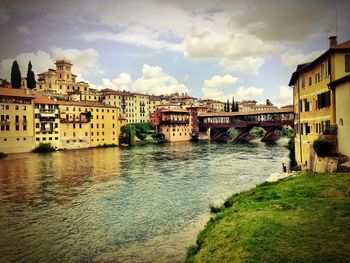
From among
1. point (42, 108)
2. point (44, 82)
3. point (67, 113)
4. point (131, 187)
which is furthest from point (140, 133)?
point (131, 187)

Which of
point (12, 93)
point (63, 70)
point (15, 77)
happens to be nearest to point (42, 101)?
point (12, 93)

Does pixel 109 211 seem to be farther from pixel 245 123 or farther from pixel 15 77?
pixel 15 77

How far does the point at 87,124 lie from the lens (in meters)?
80.1

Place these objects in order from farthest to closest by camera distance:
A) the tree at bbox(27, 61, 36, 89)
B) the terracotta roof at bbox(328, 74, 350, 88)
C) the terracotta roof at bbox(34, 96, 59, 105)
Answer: the tree at bbox(27, 61, 36, 89) < the terracotta roof at bbox(34, 96, 59, 105) < the terracotta roof at bbox(328, 74, 350, 88)

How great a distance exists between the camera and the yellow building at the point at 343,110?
66.4ft

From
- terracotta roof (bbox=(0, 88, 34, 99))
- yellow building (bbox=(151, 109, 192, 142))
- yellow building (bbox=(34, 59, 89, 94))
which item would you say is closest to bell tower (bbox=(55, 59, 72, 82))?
yellow building (bbox=(34, 59, 89, 94))

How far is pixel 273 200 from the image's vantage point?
15188 millimetres

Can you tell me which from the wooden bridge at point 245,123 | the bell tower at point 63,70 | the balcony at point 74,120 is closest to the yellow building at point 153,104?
the wooden bridge at point 245,123

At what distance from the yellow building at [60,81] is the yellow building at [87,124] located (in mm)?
40083

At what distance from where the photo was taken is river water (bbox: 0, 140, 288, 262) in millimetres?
14008

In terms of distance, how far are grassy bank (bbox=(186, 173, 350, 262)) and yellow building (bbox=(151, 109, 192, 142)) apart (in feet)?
289

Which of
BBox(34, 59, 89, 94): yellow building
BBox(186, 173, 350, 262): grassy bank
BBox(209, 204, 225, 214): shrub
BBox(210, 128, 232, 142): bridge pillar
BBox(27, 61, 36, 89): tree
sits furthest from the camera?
BBox(34, 59, 89, 94): yellow building

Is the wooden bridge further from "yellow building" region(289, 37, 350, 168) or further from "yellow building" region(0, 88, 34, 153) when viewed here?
"yellow building" region(0, 88, 34, 153)

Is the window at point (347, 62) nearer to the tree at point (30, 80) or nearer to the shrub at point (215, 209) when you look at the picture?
the shrub at point (215, 209)
